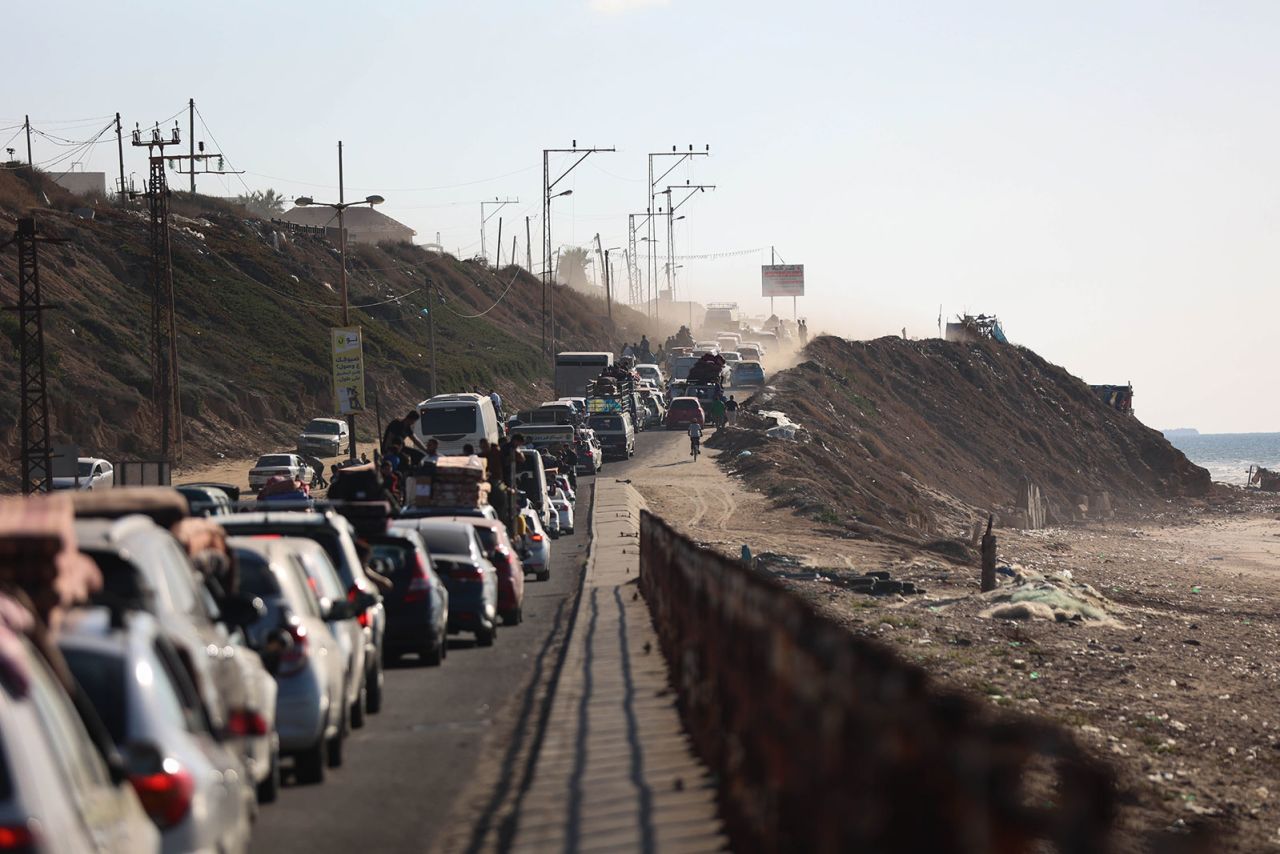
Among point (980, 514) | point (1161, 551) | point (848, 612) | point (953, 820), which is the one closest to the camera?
point (953, 820)

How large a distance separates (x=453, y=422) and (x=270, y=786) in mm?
37736

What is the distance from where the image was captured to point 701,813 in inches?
428

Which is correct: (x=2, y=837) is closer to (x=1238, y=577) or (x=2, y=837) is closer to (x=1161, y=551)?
(x=1238, y=577)

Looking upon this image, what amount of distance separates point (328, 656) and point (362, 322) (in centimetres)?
10248

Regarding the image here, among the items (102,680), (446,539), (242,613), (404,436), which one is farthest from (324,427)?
(102,680)

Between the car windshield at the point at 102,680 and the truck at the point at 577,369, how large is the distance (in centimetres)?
7340

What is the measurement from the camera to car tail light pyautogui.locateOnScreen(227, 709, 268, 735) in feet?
31.3

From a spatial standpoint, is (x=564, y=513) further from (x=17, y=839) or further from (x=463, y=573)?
(x=17, y=839)

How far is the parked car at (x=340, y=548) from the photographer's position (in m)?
14.8

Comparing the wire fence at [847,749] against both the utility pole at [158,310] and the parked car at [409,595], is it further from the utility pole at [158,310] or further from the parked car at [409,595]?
the utility pole at [158,310]

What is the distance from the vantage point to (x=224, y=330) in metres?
95.5

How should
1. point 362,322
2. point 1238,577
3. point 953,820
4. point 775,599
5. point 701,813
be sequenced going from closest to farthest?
point 953,820
point 775,599
point 701,813
point 1238,577
point 362,322

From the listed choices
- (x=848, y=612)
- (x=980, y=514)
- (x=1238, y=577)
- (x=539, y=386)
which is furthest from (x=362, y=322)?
(x=848, y=612)

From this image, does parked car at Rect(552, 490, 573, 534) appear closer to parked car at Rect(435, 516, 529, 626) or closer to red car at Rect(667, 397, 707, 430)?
parked car at Rect(435, 516, 529, 626)
